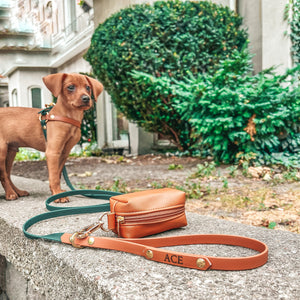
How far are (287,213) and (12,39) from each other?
41.5 feet

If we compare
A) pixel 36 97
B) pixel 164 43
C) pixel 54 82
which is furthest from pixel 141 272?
pixel 36 97

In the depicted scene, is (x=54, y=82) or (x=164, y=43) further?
(x=164, y=43)

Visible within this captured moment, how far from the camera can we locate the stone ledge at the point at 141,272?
81cm

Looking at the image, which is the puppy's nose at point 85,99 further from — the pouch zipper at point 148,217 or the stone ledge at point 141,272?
the pouch zipper at point 148,217

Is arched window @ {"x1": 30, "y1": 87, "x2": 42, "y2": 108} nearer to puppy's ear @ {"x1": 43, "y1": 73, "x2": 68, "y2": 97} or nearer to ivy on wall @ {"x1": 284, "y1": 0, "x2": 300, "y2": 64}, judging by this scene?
ivy on wall @ {"x1": 284, "y1": 0, "x2": 300, "y2": 64}

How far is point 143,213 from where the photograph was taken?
117cm

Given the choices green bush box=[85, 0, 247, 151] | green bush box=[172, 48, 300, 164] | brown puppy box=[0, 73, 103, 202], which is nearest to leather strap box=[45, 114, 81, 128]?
brown puppy box=[0, 73, 103, 202]

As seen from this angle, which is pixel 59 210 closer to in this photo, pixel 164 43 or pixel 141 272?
pixel 141 272

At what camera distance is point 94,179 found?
3994mm

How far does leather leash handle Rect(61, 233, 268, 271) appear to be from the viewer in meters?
0.92

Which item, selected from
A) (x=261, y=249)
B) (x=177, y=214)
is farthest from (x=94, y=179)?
(x=261, y=249)

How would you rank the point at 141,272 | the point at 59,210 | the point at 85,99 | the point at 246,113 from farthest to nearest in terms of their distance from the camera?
the point at 246,113
the point at 85,99
the point at 59,210
the point at 141,272

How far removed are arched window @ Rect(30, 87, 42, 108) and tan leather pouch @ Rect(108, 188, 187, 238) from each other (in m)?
13.3

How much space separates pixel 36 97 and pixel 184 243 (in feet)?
44.8
